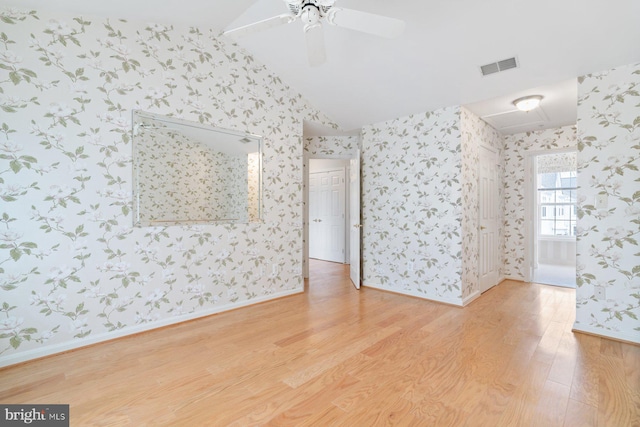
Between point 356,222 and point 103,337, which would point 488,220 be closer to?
point 356,222

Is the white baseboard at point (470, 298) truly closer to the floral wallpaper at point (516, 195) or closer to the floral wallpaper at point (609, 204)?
the floral wallpaper at point (609, 204)

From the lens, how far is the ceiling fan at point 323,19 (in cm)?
173

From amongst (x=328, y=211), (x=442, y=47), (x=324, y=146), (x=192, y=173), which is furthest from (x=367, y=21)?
(x=328, y=211)

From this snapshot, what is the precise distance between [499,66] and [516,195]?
261cm

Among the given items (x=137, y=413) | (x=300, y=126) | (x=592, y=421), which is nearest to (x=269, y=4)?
(x=300, y=126)

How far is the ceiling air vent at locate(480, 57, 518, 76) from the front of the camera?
2584 mm

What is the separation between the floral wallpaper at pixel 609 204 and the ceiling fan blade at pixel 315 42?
241 cm

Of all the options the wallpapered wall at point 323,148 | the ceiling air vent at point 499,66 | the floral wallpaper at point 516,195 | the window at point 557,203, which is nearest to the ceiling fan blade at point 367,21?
the ceiling air vent at point 499,66

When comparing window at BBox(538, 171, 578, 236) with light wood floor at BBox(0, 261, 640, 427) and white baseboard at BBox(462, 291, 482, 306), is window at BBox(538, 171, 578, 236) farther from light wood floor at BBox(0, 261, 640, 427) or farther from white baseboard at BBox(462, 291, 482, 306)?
light wood floor at BBox(0, 261, 640, 427)

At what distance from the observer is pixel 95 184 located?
2.34 meters

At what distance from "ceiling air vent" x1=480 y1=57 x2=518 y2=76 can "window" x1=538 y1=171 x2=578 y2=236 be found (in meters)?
4.43

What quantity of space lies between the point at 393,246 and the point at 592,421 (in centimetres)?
248

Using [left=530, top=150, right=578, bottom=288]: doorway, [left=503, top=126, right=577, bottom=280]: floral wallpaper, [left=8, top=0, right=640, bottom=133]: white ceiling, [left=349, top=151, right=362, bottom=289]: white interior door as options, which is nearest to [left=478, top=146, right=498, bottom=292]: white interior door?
[left=503, top=126, right=577, bottom=280]: floral wallpaper

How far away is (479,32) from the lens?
2391 millimetres
